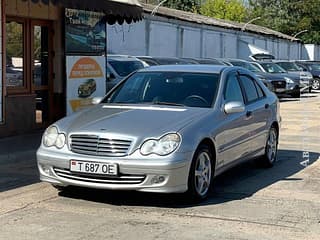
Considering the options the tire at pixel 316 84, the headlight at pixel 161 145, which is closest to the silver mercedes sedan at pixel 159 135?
the headlight at pixel 161 145

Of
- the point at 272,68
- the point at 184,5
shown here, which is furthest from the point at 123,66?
the point at 184,5

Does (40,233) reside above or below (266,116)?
below

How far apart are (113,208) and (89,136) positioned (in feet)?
2.77

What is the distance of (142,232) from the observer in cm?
612

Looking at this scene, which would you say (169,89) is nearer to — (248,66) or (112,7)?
(112,7)

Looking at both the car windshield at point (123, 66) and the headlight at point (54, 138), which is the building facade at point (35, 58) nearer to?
the car windshield at point (123, 66)

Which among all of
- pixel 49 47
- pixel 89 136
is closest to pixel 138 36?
pixel 49 47

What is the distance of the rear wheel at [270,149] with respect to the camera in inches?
391

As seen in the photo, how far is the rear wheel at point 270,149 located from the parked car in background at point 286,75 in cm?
1730

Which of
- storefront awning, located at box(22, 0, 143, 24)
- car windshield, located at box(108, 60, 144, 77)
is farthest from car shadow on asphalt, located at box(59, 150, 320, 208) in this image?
car windshield, located at box(108, 60, 144, 77)

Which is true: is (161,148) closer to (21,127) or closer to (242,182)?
(242,182)

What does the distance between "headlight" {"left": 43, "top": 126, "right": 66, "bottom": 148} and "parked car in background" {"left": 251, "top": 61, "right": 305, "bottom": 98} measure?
20675 mm

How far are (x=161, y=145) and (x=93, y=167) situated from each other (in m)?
0.78

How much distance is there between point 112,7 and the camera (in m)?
12.7
